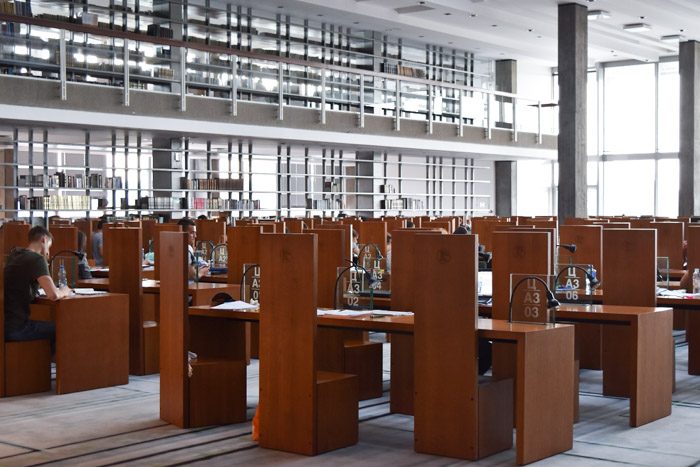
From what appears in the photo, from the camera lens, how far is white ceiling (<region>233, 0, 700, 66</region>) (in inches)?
729

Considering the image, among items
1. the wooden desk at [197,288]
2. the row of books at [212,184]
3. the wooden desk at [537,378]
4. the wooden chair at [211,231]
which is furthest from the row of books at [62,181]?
the wooden desk at [537,378]

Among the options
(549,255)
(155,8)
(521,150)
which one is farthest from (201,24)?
(549,255)

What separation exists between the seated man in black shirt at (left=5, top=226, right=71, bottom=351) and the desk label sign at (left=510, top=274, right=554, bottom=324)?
9.71 feet

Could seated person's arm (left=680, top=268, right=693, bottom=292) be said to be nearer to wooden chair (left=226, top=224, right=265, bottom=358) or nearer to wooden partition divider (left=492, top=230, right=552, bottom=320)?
wooden partition divider (left=492, top=230, right=552, bottom=320)

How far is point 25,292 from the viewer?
6258mm

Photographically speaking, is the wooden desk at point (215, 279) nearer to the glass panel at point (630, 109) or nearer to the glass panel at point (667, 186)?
the glass panel at point (667, 186)

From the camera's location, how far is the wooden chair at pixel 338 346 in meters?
5.82

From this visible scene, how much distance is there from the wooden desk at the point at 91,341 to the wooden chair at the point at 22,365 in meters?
0.15

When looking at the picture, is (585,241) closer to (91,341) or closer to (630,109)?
(91,341)

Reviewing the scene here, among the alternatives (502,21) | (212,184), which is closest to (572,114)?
(502,21)

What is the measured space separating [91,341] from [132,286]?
0.66 meters

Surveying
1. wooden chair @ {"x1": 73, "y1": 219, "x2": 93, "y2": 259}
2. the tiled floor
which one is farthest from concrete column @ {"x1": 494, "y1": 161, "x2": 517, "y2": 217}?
the tiled floor

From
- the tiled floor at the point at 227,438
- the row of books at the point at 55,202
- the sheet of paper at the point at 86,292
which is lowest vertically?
the tiled floor at the point at 227,438

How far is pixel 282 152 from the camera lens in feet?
61.8
